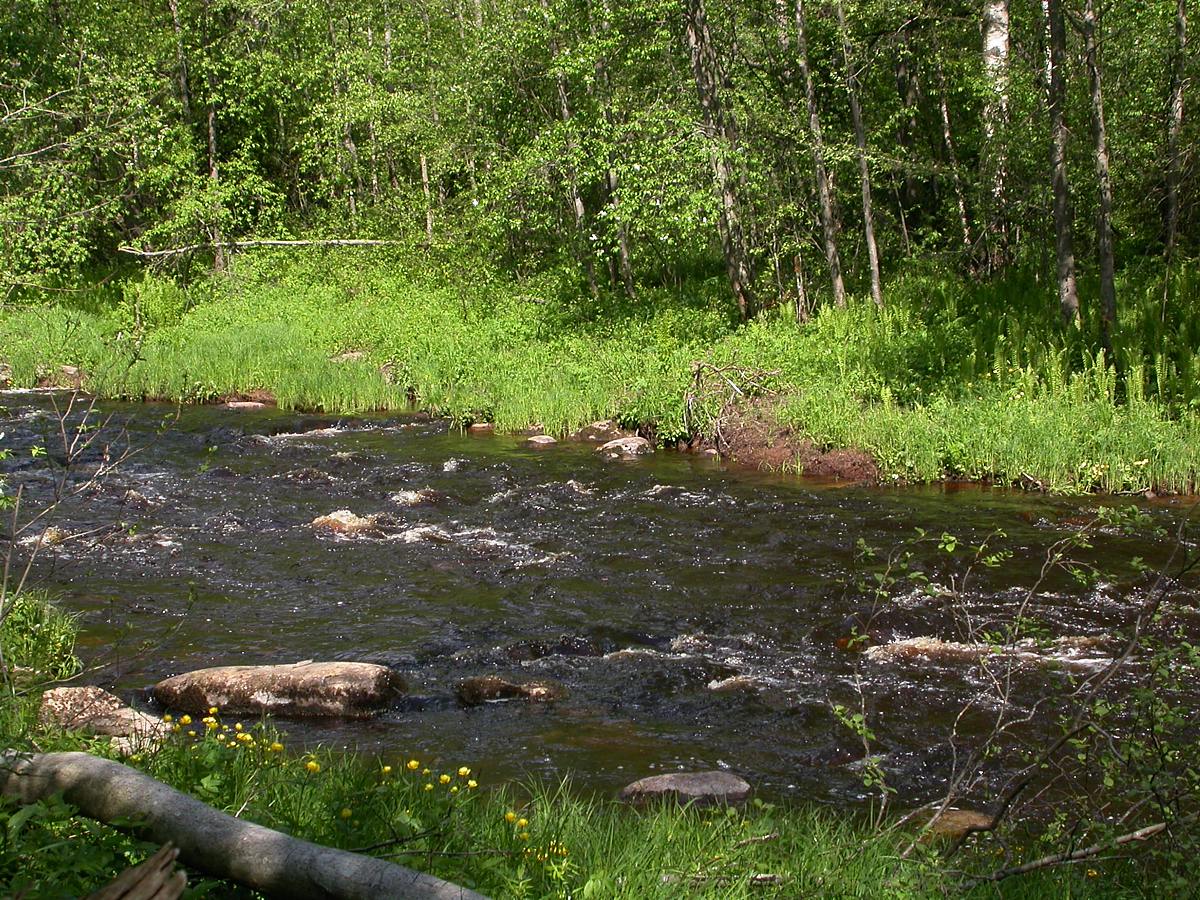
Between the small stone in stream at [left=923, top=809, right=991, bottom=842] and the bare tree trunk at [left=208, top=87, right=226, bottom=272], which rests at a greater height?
the bare tree trunk at [left=208, top=87, right=226, bottom=272]

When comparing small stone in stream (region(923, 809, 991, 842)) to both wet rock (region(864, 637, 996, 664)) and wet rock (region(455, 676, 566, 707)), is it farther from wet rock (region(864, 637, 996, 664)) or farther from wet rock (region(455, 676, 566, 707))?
wet rock (region(455, 676, 566, 707))

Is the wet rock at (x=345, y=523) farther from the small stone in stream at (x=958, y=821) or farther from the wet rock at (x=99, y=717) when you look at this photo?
the small stone in stream at (x=958, y=821)

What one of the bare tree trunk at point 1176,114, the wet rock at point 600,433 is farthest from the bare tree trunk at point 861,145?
the wet rock at point 600,433

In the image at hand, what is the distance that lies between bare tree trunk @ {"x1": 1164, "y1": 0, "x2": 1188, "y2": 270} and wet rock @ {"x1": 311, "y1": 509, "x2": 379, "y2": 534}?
10083mm

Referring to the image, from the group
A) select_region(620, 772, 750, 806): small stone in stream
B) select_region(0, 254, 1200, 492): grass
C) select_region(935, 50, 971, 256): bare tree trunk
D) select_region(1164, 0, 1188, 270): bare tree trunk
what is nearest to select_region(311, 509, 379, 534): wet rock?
select_region(0, 254, 1200, 492): grass

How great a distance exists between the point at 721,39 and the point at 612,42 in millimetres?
2471

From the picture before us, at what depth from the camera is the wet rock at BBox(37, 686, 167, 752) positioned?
17.3ft

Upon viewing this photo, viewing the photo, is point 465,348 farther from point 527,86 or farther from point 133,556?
point 133,556

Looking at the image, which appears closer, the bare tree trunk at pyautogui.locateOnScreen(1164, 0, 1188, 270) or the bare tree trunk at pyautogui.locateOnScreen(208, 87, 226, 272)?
the bare tree trunk at pyautogui.locateOnScreen(1164, 0, 1188, 270)

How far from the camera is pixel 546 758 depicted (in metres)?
6.52

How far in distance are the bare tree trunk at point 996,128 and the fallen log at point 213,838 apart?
16.1 metres

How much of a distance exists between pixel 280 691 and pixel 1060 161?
11.1 metres

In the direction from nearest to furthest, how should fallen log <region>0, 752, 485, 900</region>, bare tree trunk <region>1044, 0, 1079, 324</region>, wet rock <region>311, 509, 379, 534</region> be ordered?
fallen log <region>0, 752, 485, 900</region> → wet rock <region>311, 509, 379, 534</region> → bare tree trunk <region>1044, 0, 1079, 324</region>

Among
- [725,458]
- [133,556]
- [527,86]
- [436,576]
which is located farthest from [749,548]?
[527,86]
